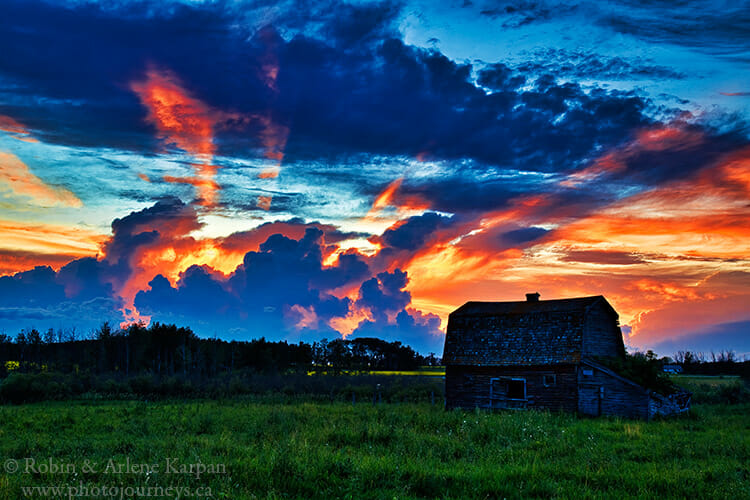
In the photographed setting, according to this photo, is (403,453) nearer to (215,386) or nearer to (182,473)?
(182,473)

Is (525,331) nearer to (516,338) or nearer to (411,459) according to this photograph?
(516,338)

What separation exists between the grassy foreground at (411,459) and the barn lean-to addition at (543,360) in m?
7.15

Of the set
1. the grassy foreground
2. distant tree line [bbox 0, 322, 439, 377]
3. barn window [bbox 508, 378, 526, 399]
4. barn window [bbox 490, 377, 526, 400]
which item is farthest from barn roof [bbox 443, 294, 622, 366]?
distant tree line [bbox 0, 322, 439, 377]

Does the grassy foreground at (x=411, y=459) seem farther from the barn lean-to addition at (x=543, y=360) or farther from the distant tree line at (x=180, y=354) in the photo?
the distant tree line at (x=180, y=354)

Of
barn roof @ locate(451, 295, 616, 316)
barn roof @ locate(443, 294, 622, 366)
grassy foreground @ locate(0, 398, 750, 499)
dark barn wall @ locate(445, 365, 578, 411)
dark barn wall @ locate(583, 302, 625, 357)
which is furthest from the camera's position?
barn roof @ locate(451, 295, 616, 316)

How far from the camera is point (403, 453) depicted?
1452 centimetres

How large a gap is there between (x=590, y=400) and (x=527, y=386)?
3.77m

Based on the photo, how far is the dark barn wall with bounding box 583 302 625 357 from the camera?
3275 cm

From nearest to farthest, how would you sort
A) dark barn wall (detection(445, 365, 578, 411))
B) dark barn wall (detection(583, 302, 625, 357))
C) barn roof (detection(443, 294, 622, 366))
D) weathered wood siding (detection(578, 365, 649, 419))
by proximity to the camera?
weathered wood siding (detection(578, 365, 649, 419)) → dark barn wall (detection(445, 365, 578, 411)) → barn roof (detection(443, 294, 622, 366)) → dark barn wall (detection(583, 302, 625, 357))

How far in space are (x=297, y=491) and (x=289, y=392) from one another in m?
47.4

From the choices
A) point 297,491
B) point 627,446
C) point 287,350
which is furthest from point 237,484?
point 287,350

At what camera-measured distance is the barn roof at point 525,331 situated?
3225 centimetres

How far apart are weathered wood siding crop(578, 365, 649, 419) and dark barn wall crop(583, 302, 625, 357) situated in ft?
5.32

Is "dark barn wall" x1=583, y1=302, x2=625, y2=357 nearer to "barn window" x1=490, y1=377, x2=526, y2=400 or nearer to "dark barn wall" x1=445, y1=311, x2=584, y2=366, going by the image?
"dark barn wall" x1=445, y1=311, x2=584, y2=366
